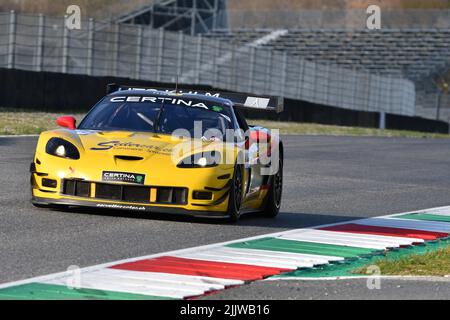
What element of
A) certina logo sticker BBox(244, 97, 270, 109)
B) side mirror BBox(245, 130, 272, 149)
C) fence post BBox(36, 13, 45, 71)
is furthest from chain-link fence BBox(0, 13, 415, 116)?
side mirror BBox(245, 130, 272, 149)

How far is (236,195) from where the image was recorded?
1052cm

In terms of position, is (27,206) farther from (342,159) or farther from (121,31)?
(121,31)

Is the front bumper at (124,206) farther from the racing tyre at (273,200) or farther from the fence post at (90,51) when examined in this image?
the fence post at (90,51)

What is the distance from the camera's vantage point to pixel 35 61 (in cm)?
3045

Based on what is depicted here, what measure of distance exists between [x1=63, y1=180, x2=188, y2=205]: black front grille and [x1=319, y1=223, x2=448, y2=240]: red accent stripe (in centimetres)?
144

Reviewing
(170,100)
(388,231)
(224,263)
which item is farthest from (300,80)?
(224,263)

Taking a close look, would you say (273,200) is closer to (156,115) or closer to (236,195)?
(236,195)

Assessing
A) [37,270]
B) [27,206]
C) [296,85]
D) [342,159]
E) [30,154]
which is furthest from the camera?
[296,85]

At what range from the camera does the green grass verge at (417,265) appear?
800 cm

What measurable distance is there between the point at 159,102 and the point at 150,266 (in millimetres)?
3892

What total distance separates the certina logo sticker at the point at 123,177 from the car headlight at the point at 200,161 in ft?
1.13

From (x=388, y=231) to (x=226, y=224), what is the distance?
1.45 m

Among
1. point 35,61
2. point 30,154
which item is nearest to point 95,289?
point 30,154
